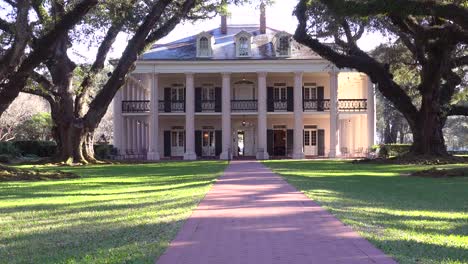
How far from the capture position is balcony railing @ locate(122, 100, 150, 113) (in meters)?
44.2

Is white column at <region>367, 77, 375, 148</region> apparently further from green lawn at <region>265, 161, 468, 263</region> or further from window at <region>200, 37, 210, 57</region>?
green lawn at <region>265, 161, 468, 263</region>

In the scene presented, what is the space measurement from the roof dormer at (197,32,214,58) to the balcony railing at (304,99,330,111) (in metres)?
8.38

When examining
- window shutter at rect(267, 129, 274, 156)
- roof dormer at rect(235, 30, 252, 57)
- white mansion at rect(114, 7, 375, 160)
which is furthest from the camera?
window shutter at rect(267, 129, 274, 156)

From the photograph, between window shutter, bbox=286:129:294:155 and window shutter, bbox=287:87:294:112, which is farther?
window shutter, bbox=286:129:294:155

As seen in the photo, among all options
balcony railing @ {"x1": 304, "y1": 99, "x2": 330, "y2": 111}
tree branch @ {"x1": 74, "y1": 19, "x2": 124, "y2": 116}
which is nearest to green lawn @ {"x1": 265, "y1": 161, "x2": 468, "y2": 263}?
tree branch @ {"x1": 74, "y1": 19, "x2": 124, "y2": 116}

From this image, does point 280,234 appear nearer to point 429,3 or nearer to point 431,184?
point 431,184

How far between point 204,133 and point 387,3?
29.9m

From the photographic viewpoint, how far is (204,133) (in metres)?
46.6

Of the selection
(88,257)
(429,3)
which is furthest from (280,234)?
(429,3)

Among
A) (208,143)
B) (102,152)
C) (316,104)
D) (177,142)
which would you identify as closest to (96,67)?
Answer: (102,152)

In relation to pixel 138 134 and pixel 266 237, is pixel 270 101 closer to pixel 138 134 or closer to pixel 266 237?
pixel 138 134

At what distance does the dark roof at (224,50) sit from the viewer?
43.0 metres

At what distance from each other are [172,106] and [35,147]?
12050mm

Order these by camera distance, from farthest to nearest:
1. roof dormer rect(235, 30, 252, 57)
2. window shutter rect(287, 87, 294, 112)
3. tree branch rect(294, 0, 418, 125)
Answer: window shutter rect(287, 87, 294, 112)
roof dormer rect(235, 30, 252, 57)
tree branch rect(294, 0, 418, 125)
